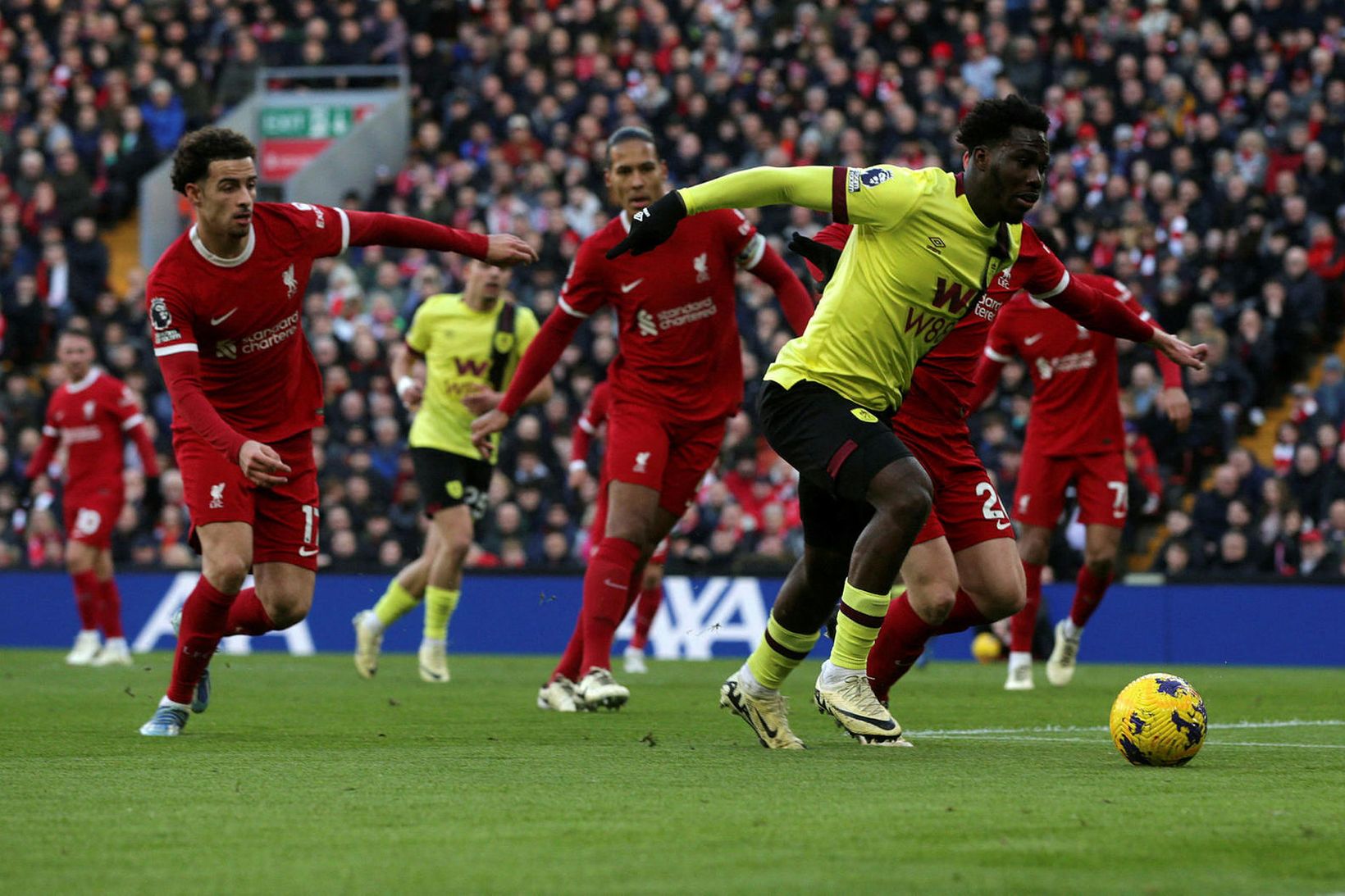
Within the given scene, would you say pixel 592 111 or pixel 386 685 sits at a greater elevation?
pixel 592 111

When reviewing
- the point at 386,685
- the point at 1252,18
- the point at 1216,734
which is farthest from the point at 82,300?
the point at 1216,734

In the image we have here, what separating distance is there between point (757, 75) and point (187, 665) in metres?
16.3

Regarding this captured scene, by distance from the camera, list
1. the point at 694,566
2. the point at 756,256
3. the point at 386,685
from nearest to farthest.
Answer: the point at 756,256
the point at 386,685
the point at 694,566

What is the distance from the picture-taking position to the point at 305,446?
347 inches

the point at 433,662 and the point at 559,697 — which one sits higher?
the point at 559,697

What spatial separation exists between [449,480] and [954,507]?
625 centimetres

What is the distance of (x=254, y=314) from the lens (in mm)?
8258

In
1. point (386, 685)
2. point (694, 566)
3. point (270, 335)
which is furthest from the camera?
point (694, 566)

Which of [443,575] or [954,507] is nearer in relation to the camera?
[954,507]

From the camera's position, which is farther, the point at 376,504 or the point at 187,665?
the point at 376,504

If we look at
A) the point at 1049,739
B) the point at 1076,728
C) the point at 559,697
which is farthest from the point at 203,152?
the point at 1076,728

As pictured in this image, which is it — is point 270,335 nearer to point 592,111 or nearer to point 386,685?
point 386,685

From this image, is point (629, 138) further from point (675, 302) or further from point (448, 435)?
point (448, 435)

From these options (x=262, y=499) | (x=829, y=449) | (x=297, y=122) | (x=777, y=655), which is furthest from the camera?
(x=297, y=122)
